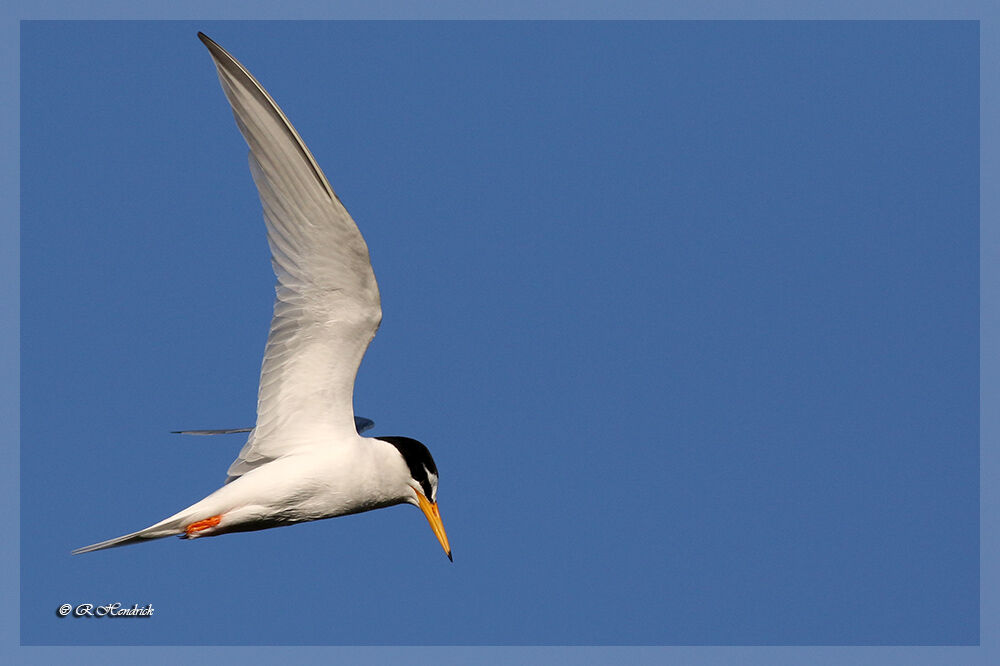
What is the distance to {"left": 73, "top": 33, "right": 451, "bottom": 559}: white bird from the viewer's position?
5.67m

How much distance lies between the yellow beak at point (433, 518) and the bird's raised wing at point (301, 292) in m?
0.62

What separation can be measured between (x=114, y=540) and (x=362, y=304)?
5.98ft

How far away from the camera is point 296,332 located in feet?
20.1

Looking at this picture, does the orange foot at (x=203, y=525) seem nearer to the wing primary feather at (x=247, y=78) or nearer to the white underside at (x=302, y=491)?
the white underside at (x=302, y=491)

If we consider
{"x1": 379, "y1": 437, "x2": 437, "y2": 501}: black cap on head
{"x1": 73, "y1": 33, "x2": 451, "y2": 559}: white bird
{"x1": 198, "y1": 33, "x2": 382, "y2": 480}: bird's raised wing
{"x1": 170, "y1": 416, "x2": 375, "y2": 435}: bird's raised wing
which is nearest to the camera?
{"x1": 198, "y1": 33, "x2": 382, "y2": 480}: bird's raised wing

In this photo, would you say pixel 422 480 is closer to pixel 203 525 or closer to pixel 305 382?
pixel 305 382

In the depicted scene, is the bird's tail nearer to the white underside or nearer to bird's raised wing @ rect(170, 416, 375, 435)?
the white underside

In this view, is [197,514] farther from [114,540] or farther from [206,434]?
[206,434]

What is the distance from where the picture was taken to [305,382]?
6.23 meters

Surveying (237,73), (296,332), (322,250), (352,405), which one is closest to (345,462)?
(352,405)

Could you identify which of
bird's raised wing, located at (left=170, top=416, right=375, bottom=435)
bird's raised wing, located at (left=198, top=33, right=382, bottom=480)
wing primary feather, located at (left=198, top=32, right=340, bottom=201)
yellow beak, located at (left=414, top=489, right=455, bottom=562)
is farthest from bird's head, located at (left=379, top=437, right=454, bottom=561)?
wing primary feather, located at (left=198, top=32, right=340, bottom=201)

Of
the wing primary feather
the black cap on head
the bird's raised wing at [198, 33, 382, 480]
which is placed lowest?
the black cap on head

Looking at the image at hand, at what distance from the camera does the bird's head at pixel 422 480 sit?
6.41 meters

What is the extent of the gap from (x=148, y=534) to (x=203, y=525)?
288mm
